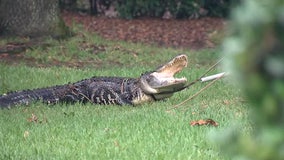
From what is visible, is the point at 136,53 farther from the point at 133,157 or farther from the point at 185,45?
the point at 133,157

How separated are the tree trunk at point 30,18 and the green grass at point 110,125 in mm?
3625

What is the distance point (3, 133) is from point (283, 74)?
16.2ft

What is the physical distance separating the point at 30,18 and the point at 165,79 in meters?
7.24

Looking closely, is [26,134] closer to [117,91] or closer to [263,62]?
[117,91]

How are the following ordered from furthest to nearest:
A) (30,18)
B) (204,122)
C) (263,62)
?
(30,18) → (204,122) → (263,62)

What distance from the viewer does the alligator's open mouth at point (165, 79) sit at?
7254 millimetres

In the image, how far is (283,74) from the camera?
37.7 inches

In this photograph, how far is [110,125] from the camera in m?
5.85

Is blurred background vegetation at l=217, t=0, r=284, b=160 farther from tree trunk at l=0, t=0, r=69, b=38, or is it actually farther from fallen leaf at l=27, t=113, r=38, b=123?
tree trunk at l=0, t=0, r=69, b=38

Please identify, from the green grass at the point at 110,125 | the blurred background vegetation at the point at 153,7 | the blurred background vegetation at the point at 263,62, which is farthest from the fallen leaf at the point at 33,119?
the blurred background vegetation at the point at 153,7

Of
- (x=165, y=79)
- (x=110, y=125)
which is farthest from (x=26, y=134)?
(x=165, y=79)

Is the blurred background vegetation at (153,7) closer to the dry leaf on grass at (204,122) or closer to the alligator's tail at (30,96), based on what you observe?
the alligator's tail at (30,96)

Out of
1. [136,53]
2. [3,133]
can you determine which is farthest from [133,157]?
[136,53]

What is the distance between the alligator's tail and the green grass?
0.18m
